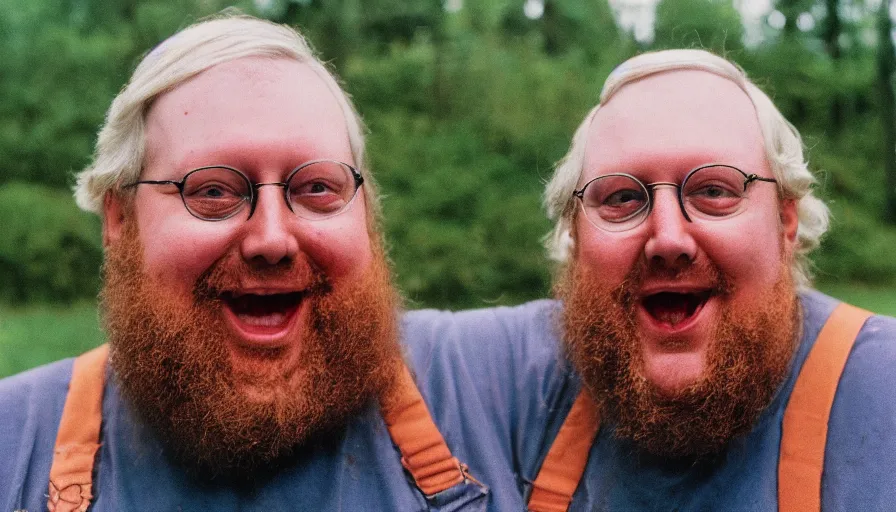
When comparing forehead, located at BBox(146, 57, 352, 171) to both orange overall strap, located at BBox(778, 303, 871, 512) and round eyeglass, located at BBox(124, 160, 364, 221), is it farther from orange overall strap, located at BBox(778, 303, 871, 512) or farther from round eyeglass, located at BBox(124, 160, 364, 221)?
orange overall strap, located at BBox(778, 303, 871, 512)

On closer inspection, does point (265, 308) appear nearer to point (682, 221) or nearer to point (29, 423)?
point (29, 423)

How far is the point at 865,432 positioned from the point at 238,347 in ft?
5.41

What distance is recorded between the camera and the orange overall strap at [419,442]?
219 cm

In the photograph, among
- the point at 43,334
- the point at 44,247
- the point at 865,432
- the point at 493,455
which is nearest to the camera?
the point at 865,432

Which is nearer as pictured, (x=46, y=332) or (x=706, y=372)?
(x=706, y=372)

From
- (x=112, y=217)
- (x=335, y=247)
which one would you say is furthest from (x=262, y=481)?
(x=112, y=217)

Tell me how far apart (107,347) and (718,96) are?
77.7 inches

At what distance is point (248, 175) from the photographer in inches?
83.8

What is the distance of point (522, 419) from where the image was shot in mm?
2414

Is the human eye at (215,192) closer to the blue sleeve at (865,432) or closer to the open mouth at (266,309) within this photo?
the open mouth at (266,309)

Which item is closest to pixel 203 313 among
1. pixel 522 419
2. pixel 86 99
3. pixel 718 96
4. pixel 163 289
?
pixel 163 289

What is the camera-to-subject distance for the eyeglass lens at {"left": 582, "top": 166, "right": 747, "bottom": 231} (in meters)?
2.19

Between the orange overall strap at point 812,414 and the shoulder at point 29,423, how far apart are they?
6.33ft

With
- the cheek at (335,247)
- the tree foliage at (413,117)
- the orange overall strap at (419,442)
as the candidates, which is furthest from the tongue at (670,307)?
the tree foliage at (413,117)
